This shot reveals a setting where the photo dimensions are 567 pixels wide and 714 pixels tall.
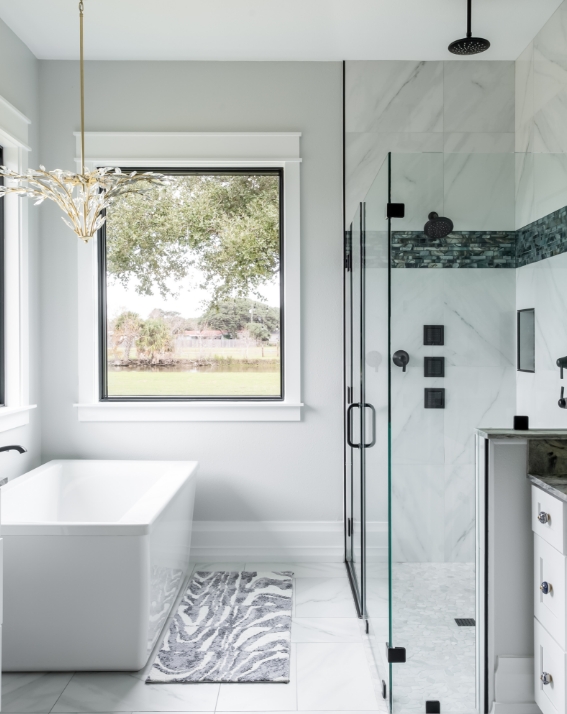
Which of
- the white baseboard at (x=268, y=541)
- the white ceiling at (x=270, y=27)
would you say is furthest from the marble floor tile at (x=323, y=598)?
the white ceiling at (x=270, y=27)

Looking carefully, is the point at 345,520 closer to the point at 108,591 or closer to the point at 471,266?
the point at 108,591

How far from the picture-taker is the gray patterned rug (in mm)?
2273

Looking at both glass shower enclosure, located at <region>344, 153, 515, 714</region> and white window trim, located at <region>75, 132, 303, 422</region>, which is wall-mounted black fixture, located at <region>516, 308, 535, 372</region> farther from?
white window trim, located at <region>75, 132, 303, 422</region>

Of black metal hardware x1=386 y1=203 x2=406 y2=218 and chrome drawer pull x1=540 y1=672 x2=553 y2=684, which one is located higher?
black metal hardware x1=386 y1=203 x2=406 y2=218

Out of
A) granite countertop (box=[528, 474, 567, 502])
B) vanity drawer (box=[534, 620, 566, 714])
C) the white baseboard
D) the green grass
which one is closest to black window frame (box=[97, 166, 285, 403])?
the green grass

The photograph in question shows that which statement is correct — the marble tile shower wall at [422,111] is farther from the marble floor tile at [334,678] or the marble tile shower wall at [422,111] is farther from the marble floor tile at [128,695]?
the marble floor tile at [128,695]

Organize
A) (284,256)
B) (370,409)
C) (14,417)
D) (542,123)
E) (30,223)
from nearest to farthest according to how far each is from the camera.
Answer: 1. (370,409)
2. (542,123)
3. (14,417)
4. (30,223)
5. (284,256)

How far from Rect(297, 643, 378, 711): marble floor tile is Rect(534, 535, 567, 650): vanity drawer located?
0.69 metres

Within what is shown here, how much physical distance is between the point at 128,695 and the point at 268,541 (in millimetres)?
1366

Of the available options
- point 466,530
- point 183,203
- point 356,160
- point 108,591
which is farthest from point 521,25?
point 108,591

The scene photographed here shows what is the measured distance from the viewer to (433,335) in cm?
189

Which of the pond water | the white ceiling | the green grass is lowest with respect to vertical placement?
the green grass

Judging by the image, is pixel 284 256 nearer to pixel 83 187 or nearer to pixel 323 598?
pixel 83 187

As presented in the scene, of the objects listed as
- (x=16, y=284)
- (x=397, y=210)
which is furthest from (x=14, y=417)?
(x=397, y=210)
